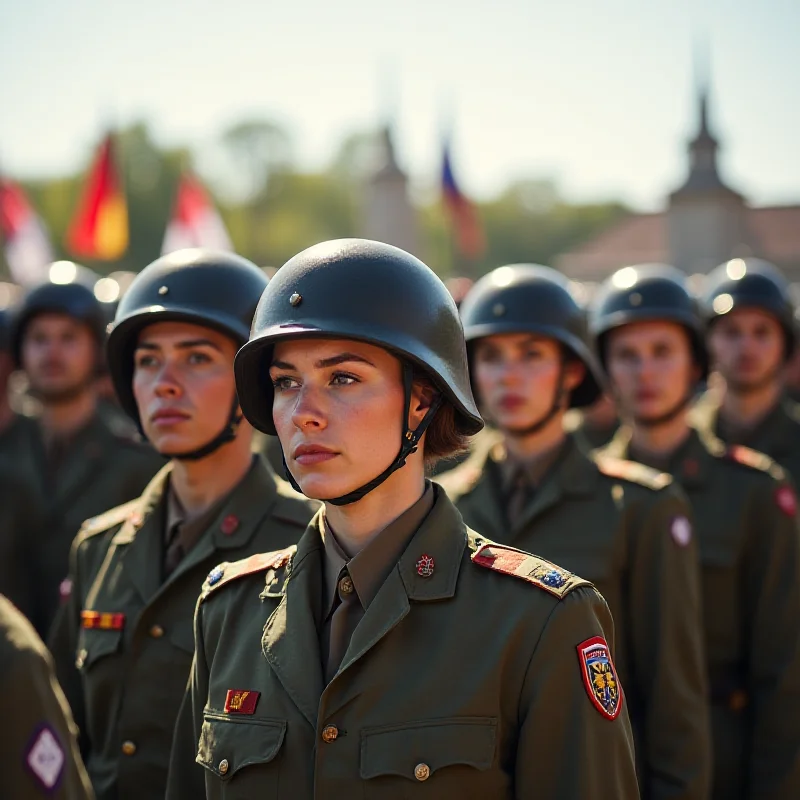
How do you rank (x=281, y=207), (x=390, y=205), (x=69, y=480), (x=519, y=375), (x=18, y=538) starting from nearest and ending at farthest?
(x=519, y=375) < (x=18, y=538) < (x=69, y=480) < (x=390, y=205) < (x=281, y=207)

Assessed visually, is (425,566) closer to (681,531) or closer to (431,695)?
(431,695)

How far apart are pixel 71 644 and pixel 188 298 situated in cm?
139

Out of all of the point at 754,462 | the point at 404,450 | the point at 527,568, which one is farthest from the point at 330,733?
the point at 754,462

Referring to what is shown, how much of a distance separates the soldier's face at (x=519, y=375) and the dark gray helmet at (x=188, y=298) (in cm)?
112

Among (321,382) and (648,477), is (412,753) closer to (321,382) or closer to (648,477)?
(321,382)

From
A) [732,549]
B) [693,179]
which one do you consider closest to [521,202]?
[693,179]

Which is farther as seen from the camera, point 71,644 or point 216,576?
point 71,644

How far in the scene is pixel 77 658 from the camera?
409 cm

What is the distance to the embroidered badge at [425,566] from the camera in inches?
113

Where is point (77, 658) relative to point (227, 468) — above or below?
below

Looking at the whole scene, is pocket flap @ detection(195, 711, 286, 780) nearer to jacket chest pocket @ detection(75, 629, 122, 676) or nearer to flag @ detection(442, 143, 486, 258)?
jacket chest pocket @ detection(75, 629, 122, 676)

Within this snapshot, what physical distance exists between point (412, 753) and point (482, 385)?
2612 mm

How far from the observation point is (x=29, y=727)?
222 centimetres

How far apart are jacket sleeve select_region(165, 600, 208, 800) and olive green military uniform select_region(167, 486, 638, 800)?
146 millimetres
